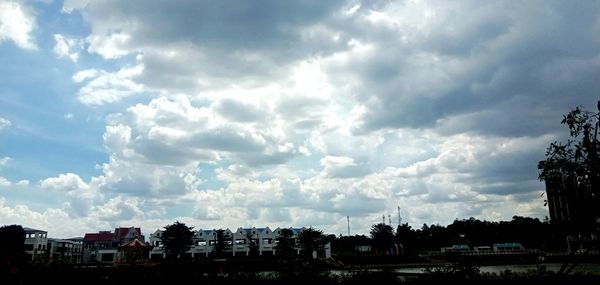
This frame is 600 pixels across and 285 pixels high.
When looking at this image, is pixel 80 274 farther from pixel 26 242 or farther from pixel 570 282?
pixel 26 242

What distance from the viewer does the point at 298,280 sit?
2017cm

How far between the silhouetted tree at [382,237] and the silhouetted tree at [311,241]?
27.0 m

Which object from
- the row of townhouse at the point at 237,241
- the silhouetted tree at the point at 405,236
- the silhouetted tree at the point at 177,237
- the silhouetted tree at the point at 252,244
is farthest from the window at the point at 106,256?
the silhouetted tree at the point at 405,236

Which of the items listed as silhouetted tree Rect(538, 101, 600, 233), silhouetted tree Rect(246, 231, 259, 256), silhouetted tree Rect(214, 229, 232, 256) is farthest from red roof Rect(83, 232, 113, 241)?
silhouetted tree Rect(538, 101, 600, 233)

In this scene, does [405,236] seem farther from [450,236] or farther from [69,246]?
[69,246]

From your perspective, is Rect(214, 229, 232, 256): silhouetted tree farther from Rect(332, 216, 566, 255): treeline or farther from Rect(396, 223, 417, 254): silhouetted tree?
Rect(396, 223, 417, 254): silhouetted tree

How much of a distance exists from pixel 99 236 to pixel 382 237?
78594 millimetres

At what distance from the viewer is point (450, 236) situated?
156m

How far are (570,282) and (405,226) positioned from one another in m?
123

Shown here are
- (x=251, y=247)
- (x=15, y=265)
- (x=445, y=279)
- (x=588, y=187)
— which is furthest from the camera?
(x=251, y=247)

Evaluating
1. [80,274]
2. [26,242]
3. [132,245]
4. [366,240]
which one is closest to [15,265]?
[80,274]

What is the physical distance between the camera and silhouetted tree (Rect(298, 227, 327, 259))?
101m

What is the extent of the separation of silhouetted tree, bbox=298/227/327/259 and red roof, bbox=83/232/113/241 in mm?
62579

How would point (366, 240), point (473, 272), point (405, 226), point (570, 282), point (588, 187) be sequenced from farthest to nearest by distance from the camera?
point (366, 240) < point (405, 226) < point (473, 272) < point (570, 282) < point (588, 187)
